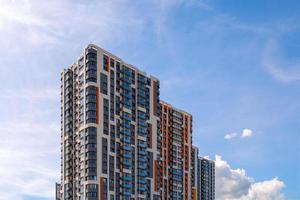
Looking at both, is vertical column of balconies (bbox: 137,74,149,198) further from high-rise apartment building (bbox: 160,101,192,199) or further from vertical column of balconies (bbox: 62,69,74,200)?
vertical column of balconies (bbox: 62,69,74,200)

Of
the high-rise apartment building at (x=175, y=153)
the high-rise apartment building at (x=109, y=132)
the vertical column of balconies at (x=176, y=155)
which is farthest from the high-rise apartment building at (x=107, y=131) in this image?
the vertical column of balconies at (x=176, y=155)

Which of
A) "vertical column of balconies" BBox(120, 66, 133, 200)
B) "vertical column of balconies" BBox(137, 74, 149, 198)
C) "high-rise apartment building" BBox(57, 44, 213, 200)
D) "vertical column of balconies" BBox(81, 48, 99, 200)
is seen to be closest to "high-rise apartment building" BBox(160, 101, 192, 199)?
"high-rise apartment building" BBox(57, 44, 213, 200)

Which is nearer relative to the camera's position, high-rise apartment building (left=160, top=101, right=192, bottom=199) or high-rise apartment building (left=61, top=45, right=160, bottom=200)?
high-rise apartment building (left=61, top=45, right=160, bottom=200)

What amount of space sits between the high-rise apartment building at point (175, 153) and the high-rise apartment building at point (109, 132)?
221 cm

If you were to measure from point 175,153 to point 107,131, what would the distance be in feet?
152

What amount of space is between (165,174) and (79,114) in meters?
45.9

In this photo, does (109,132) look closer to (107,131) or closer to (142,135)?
(107,131)

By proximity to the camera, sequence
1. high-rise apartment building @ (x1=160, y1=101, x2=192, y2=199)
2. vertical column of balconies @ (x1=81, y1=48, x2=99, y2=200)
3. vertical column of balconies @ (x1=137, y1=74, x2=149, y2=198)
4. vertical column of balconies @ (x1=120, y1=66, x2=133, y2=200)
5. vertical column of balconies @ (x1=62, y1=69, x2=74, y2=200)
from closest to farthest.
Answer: vertical column of balconies @ (x1=81, y1=48, x2=99, y2=200), vertical column of balconies @ (x1=120, y1=66, x2=133, y2=200), vertical column of balconies @ (x1=62, y1=69, x2=74, y2=200), vertical column of balconies @ (x1=137, y1=74, x2=149, y2=198), high-rise apartment building @ (x1=160, y1=101, x2=192, y2=199)

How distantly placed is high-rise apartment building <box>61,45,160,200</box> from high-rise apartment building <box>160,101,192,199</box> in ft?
44.4

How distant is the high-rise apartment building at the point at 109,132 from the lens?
124m

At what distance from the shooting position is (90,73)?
4953 inches

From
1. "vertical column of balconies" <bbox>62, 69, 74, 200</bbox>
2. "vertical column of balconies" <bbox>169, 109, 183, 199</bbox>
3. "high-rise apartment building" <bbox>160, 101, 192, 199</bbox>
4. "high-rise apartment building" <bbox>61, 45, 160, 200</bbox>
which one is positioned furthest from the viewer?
"vertical column of balconies" <bbox>169, 109, 183, 199</bbox>

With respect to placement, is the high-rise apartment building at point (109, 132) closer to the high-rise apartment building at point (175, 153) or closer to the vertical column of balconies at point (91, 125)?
the vertical column of balconies at point (91, 125)

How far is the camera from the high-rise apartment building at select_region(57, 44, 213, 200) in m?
124
